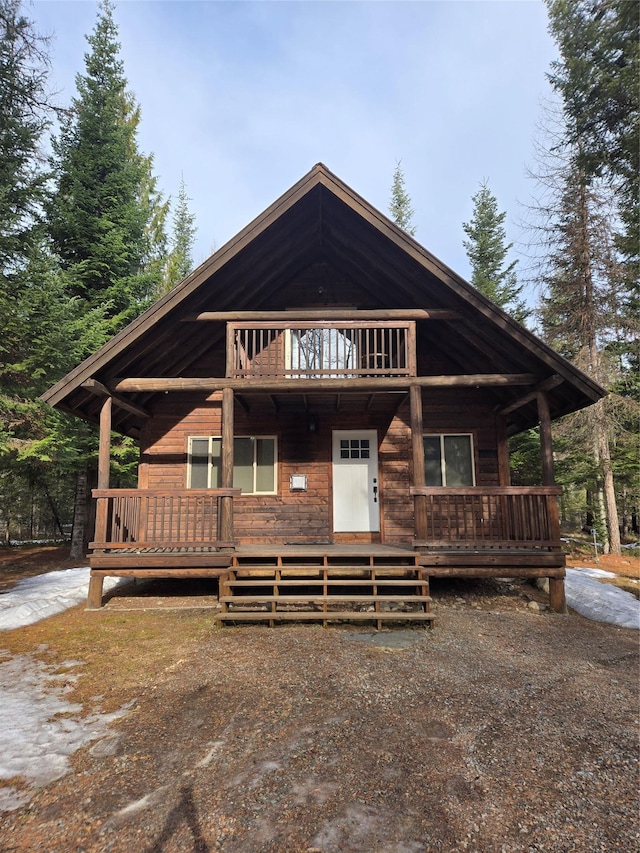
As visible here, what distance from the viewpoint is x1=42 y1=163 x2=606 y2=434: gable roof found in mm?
7488

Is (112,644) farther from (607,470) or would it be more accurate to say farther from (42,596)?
(607,470)

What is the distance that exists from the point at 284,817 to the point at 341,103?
14.2m

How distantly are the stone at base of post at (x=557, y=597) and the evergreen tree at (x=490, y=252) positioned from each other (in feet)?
54.7

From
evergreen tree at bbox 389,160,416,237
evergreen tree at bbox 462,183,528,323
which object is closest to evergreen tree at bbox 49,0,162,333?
evergreen tree at bbox 462,183,528,323

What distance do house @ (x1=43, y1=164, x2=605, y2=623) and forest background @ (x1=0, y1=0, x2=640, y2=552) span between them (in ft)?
9.46

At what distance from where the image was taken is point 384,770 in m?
2.83

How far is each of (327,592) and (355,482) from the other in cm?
335

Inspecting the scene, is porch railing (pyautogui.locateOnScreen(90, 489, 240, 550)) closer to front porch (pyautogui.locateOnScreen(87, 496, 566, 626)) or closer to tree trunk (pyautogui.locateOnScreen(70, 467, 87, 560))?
front porch (pyautogui.locateOnScreen(87, 496, 566, 626))

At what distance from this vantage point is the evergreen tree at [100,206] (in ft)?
43.8

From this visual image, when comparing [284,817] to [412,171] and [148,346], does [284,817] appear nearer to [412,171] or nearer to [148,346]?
[148,346]

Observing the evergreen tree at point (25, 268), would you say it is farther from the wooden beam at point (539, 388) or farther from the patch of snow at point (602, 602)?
the patch of snow at point (602, 602)

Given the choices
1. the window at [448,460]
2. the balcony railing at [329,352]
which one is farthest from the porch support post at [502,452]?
the balcony railing at [329,352]

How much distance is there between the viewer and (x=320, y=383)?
7.73 meters

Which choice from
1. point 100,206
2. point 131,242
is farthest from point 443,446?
point 100,206
